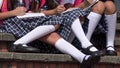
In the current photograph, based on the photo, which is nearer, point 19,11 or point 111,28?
point 19,11

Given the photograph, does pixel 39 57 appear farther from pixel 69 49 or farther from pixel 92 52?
pixel 92 52

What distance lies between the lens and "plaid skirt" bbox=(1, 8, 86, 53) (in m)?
4.93

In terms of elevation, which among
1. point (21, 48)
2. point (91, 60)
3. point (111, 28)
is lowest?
point (91, 60)

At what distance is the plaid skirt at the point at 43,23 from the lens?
493 centimetres

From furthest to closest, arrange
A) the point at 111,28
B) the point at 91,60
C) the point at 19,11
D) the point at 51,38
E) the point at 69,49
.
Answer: the point at 111,28, the point at 19,11, the point at 51,38, the point at 69,49, the point at 91,60

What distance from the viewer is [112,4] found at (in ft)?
16.9

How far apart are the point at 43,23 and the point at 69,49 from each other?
43cm

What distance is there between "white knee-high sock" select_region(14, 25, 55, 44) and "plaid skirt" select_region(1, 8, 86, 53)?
0.07 meters

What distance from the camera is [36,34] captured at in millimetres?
4840

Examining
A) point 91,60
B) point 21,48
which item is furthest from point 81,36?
point 21,48

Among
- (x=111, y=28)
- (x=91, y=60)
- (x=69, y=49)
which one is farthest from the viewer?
(x=111, y=28)

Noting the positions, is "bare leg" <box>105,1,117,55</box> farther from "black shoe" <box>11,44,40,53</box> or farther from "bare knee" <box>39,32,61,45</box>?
"black shoe" <box>11,44,40,53</box>

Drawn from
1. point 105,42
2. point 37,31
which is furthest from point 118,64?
point 37,31

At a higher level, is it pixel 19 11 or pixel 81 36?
pixel 19 11
